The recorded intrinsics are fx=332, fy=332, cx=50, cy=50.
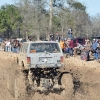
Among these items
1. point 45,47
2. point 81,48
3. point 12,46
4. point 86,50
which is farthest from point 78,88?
point 12,46

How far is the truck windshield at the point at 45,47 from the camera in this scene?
1155 cm

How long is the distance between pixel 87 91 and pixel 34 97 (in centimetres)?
231

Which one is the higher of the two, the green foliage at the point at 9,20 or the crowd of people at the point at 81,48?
the green foliage at the point at 9,20

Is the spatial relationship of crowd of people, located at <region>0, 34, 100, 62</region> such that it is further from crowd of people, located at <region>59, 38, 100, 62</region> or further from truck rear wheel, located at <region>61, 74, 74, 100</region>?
truck rear wheel, located at <region>61, 74, 74, 100</region>

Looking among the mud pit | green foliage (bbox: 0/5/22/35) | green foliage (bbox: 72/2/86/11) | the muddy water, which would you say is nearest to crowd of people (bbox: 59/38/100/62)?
the muddy water

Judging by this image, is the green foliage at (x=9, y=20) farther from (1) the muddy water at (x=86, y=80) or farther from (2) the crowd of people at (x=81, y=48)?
(1) the muddy water at (x=86, y=80)

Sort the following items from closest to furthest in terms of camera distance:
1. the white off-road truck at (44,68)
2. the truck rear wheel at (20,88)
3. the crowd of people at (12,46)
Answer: the truck rear wheel at (20,88) → the white off-road truck at (44,68) → the crowd of people at (12,46)

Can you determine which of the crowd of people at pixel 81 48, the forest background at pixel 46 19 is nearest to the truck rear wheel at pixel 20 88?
the crowd of people at pixel 81 48

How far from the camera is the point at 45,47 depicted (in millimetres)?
11648

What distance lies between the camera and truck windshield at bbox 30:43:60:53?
1155 centimetres

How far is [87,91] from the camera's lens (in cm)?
1234

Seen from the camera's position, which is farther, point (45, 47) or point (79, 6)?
point (79, 6)

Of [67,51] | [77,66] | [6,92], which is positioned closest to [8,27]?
[67,51]

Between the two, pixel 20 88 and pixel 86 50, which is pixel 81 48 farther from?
pixel 20 88
